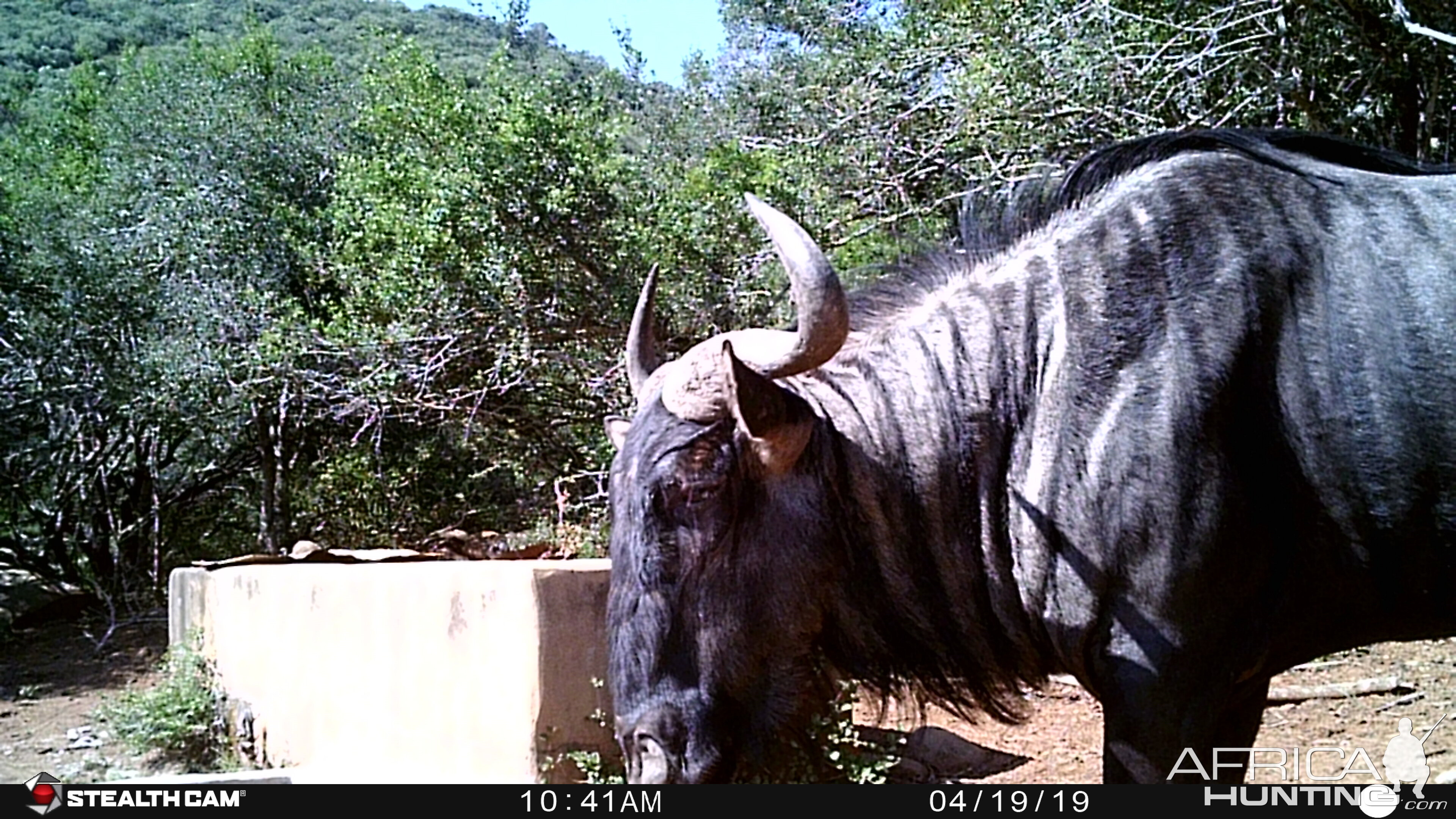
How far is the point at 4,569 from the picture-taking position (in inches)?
492

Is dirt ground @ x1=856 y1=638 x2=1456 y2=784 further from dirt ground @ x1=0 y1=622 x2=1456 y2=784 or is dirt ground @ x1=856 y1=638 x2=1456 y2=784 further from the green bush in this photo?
the green bush

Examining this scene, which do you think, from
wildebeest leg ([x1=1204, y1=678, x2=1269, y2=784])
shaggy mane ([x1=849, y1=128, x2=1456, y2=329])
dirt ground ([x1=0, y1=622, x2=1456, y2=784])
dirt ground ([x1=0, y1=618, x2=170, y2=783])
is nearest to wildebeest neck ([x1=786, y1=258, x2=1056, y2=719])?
shaggy mane ([x1=849, y1=128, x2=1456, y2=329])

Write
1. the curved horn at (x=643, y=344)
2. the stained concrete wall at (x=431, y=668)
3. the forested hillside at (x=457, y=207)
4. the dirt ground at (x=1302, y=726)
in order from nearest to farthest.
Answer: the curved horn at (x=643, y=344)
the stained concrete wall at (x=431, y=668)
the dirt ground at (x=1302, y=726)
the forested hillside at (x=457, y=207)

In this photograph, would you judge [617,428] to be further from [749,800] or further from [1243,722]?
[1243,722]

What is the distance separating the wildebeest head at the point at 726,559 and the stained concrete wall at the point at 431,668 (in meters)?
1.76

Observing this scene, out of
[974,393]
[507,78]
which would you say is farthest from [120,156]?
[974,393]

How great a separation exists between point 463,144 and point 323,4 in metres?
9.36

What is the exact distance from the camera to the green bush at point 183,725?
6.89 m

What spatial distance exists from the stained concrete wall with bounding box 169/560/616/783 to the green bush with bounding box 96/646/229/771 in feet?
1.53

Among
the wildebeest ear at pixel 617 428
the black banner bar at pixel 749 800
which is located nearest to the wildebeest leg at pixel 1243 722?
the black banner bar at pixel 749 800

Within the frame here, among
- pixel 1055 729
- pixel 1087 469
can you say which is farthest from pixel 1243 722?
pixel 1055 729

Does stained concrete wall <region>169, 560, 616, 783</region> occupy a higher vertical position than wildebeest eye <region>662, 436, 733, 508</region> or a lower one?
lower

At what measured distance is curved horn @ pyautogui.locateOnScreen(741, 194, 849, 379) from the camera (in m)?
2.86

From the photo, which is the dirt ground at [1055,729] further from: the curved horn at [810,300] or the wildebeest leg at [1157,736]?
the curved horn at [810,300]
